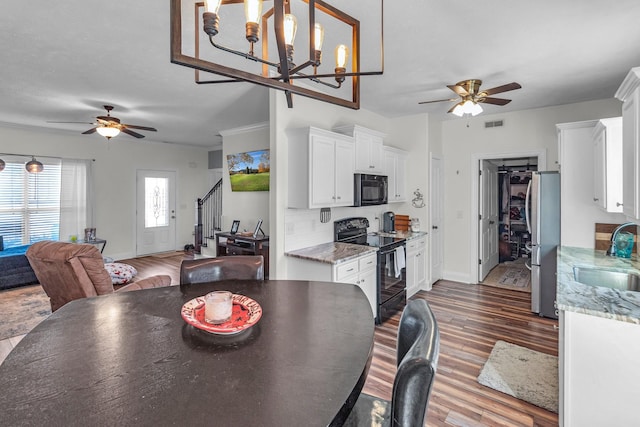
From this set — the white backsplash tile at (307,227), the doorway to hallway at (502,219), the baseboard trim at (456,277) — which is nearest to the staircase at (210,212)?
the white backsplash tile at (307,227)

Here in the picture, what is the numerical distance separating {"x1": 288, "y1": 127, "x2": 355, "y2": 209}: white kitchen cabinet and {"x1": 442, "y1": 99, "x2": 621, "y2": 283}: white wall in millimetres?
2575

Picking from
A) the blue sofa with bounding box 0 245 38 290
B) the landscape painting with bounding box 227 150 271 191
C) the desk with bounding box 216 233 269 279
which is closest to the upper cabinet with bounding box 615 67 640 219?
the desk with bounding box 216 233 269 279

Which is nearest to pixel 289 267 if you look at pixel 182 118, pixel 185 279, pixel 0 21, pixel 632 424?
pixel 185 279

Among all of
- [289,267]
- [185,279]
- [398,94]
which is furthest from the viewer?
[398,94]

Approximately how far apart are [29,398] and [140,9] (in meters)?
2.38

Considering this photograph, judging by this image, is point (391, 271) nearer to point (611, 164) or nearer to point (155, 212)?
point (611, 164)

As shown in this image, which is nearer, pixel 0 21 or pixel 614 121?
pixel 0 21

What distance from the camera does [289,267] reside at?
11.5 feet

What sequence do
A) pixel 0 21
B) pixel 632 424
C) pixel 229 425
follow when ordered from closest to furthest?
pixel 229 425 < pixel 632 424 < pixel 0 21

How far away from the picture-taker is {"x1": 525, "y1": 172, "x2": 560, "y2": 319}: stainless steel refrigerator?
12.3 feet

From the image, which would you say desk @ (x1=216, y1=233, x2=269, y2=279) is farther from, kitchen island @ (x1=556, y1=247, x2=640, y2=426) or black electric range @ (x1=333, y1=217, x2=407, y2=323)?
kitchen island @ (x1=556, y1=247, x2=640, y2=426)

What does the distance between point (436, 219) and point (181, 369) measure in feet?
16.2

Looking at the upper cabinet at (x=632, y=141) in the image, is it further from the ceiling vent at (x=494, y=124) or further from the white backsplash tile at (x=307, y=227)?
the ceiling vent at (x=494, y=124)

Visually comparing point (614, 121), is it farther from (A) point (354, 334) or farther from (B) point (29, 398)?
(B) point (29, 398)
